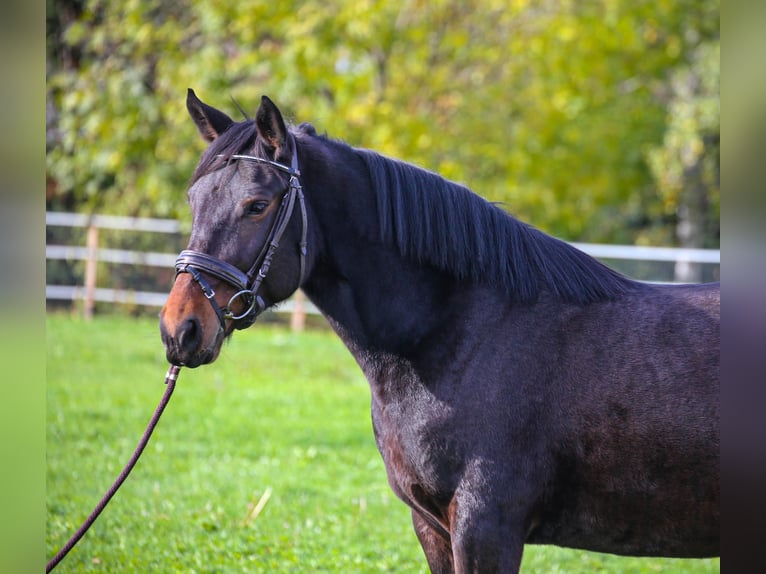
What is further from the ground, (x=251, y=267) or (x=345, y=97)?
(x=345, y=97)

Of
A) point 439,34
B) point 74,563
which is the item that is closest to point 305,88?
point 439,34

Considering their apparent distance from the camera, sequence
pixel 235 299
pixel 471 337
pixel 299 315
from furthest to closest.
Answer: pixel 299 315 → pixel 471 337 → pixel 235 299

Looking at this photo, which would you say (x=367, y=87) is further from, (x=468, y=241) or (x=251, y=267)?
(x=251, y=267)

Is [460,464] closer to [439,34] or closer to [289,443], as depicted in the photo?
[289,443]

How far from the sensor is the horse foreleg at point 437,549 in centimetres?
304

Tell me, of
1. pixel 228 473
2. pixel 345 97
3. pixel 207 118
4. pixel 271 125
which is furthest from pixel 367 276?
pixel 345 97

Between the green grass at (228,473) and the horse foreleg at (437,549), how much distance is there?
56.3 inches

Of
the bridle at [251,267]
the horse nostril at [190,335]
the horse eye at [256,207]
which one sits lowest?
the horse nostril at [190,335]

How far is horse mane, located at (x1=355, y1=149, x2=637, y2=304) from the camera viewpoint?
2.93m

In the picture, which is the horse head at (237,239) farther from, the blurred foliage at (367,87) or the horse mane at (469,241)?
the blurred foliage at (367,87)

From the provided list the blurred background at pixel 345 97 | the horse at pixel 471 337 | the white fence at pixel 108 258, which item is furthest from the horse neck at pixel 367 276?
the white fence at pixel 108 258

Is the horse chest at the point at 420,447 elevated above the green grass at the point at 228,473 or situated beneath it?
elevated above

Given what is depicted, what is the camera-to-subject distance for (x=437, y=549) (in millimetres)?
3051

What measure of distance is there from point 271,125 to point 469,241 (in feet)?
2.86
